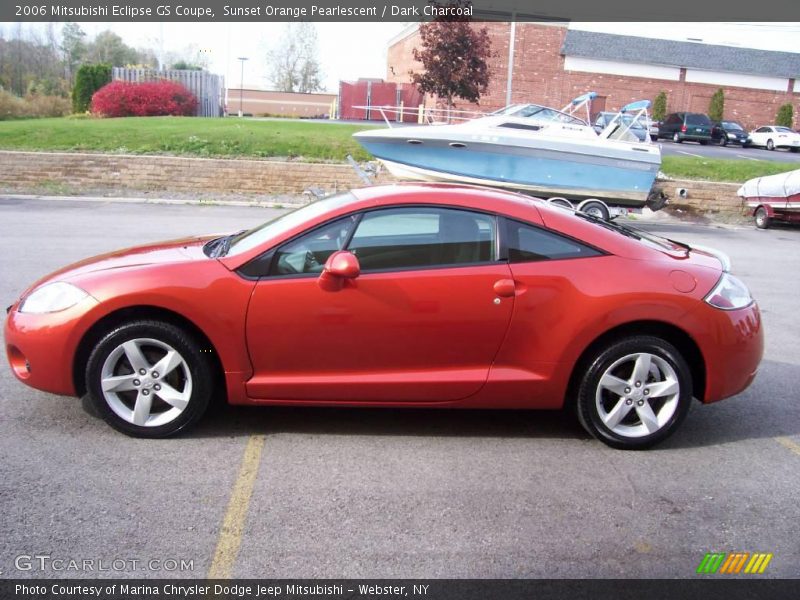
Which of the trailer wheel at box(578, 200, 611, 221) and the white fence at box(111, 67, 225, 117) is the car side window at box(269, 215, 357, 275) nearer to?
the trailer wheel at box(578, 200, 611, 221)

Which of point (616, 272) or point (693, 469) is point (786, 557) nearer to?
point (693, 469)

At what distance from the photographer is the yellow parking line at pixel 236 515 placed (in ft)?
10.7

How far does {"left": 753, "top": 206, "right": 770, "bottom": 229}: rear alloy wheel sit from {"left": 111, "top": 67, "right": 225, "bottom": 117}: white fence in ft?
87.0

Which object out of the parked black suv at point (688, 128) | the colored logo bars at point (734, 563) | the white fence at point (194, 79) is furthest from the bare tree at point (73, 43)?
the colored logo bars at point (734, 563)

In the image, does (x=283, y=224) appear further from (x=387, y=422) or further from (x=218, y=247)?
(x=387, y=422)

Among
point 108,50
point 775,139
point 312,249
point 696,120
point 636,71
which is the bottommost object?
point 312,249

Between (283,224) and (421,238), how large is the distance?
92 cm

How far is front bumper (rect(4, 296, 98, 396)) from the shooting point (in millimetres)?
4336

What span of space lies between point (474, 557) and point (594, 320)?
167cm

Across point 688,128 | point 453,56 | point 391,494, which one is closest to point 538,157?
point 453,56

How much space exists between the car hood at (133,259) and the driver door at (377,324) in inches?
26.4

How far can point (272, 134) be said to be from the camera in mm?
22453

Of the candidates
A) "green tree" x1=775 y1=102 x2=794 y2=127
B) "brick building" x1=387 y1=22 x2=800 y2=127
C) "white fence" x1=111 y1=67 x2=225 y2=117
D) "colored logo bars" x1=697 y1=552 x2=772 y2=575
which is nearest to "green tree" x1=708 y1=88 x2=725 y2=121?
"brick building" x1=387 y1=22 x2=800 y2=127

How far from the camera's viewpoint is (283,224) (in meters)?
4.90
